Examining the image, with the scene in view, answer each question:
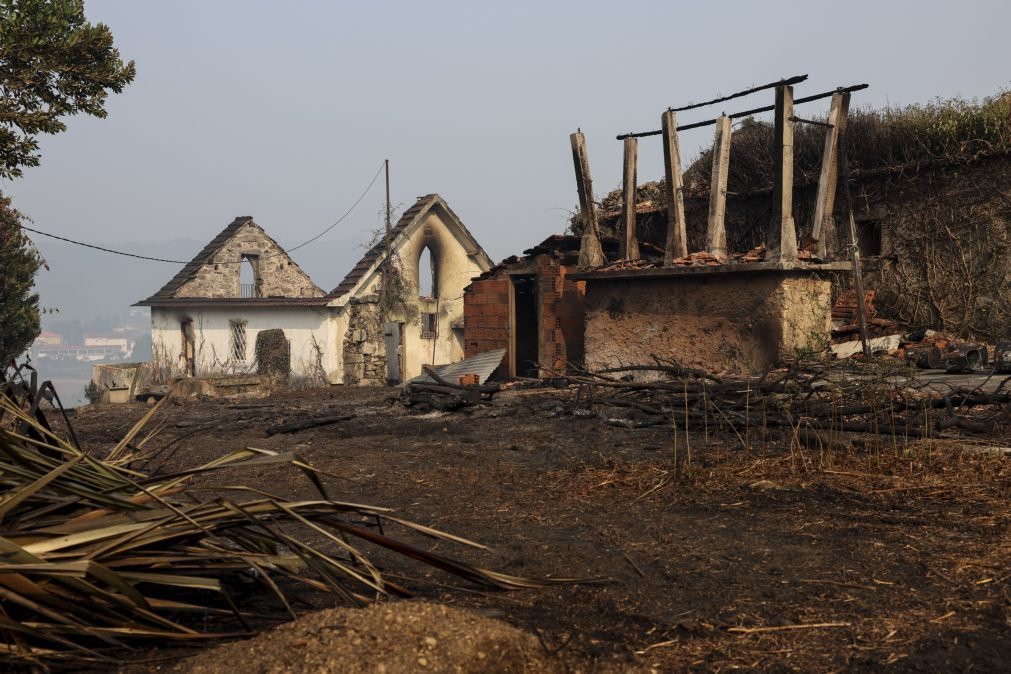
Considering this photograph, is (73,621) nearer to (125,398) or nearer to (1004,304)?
(1004,304)

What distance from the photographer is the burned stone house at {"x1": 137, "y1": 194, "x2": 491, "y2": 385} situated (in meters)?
26.4

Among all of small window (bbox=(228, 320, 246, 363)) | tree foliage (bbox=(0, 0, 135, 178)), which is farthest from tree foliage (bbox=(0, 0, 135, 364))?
small window (bbox=(228, 320, 246, 363))

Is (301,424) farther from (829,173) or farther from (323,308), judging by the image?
(323,308)

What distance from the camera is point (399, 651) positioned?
8.55 feet

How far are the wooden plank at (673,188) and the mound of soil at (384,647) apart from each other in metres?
10.9

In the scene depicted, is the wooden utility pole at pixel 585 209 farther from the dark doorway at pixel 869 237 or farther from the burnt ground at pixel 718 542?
the burnt ground at pixel 718 542

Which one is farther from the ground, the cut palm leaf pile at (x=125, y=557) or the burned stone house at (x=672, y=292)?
the burned stone house at (x=672, y=292)

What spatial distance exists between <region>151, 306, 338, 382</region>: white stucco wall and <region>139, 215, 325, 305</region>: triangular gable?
637 millimetres

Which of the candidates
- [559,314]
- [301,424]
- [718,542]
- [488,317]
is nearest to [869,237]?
[559,314]

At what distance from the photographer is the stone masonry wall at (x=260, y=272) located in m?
29.3

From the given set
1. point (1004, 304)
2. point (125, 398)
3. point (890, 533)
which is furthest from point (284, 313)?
point (890, 533)

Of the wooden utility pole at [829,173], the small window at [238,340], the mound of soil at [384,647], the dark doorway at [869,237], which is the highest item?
the wooden utility pole at [829,173]

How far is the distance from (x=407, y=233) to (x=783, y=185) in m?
18.1

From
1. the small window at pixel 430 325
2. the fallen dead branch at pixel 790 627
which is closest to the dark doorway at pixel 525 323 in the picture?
the small window at pixel 430 325
